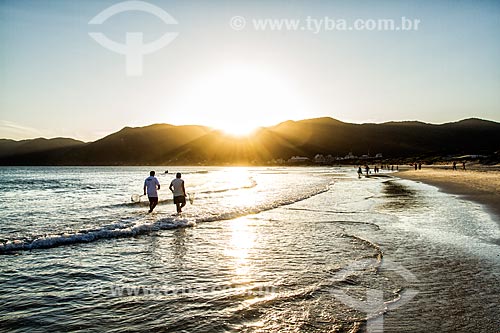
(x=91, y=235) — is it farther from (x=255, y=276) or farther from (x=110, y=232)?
(x=255, y=276)

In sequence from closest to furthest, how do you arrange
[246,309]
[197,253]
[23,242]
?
[246,309]
[197,253]
[23,242]

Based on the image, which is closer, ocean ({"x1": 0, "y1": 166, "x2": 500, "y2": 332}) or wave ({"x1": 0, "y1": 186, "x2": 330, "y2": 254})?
ocean ({"x1": 0, "y1": 166, "x2": 500, "y2": 332})

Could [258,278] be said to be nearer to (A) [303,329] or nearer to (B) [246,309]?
(B) [246,309]

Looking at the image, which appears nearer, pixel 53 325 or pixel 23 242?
pixel 53 325

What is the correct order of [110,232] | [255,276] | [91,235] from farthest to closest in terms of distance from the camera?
[110,232] < [91,235] < [255,276]

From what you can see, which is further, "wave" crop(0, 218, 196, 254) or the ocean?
"wave" crop(0, 218, 196, 254)

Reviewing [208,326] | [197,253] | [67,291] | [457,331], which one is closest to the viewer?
[457,331]

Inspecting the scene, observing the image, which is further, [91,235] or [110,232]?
[110,232]

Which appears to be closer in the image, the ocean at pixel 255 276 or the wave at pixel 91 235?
the ocean at pixel 255 276

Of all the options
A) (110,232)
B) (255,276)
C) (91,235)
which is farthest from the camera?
(110,232)

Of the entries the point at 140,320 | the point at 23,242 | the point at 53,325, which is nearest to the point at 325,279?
the point at 140,320

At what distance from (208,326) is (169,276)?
2.75 meters

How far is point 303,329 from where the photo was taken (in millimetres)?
→ 5012

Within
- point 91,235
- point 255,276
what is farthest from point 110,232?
point 255,276
